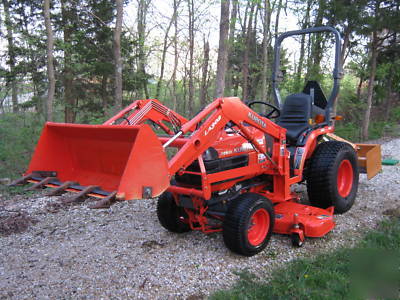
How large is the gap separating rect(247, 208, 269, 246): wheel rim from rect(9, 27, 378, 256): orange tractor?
0.5 inches

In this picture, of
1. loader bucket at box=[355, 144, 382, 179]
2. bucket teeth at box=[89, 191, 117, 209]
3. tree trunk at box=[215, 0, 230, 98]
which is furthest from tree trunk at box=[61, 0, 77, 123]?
bucket teeth at box=[89, 191, 117, 209]

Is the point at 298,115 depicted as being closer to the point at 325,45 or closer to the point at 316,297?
the point at 316,297

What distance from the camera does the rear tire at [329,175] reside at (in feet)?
16.2

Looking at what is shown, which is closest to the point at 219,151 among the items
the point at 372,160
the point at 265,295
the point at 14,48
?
the point at 265,295

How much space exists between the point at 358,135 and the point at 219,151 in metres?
13.5

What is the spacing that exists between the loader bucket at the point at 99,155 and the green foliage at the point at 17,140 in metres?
6.12

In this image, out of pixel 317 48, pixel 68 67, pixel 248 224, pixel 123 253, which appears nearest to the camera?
pixel 248 224

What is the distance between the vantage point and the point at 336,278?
3.39 m

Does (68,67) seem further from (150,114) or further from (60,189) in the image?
(60,189)

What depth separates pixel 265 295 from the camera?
3.18 meters

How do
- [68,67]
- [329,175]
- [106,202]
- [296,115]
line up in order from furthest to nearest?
[68,67] < [296,115] < [329,175] < [106,202]

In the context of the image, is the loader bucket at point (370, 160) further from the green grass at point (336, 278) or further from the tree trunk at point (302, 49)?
the tree trunk at point (302, 49)

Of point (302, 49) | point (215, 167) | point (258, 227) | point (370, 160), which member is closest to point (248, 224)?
point (258, 227)

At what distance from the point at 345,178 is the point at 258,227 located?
2179mm
